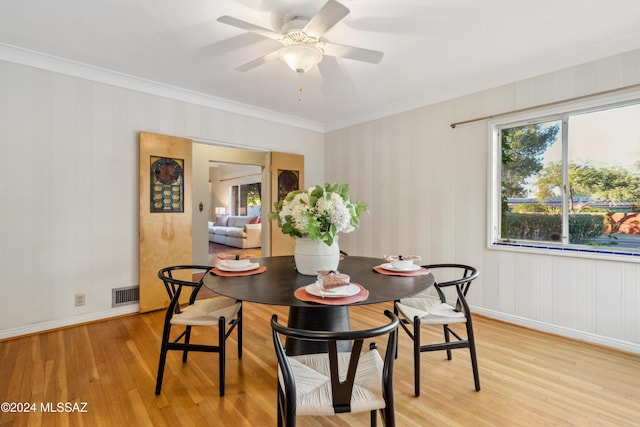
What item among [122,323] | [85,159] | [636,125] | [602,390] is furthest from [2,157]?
[636,125]

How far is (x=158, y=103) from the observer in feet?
11.1

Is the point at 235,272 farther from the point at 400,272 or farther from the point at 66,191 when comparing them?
the point at 66,191

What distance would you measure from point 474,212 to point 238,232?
20.7 feet

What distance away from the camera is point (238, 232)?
820 centimetres

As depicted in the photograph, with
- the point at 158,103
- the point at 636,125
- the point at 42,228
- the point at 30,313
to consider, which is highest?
the point at 158,103

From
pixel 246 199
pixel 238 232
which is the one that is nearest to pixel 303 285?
pixel 238 232

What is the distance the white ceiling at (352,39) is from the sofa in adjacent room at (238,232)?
4.84m

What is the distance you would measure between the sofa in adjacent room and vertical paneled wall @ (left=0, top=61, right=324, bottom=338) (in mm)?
4238

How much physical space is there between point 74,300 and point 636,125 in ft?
16.9

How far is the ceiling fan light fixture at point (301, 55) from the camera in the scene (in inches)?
85.7

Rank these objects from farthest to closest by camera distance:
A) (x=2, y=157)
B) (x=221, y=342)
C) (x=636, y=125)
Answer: (x=2, y=157) → (x=636, y=125) → (x=221, y=342)

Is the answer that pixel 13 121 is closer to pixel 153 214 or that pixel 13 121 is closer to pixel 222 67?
pixel 153 214

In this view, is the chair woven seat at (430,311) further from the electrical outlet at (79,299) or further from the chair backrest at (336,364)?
the electrical outlet at (79,299)

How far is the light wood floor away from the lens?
165 centimetres
